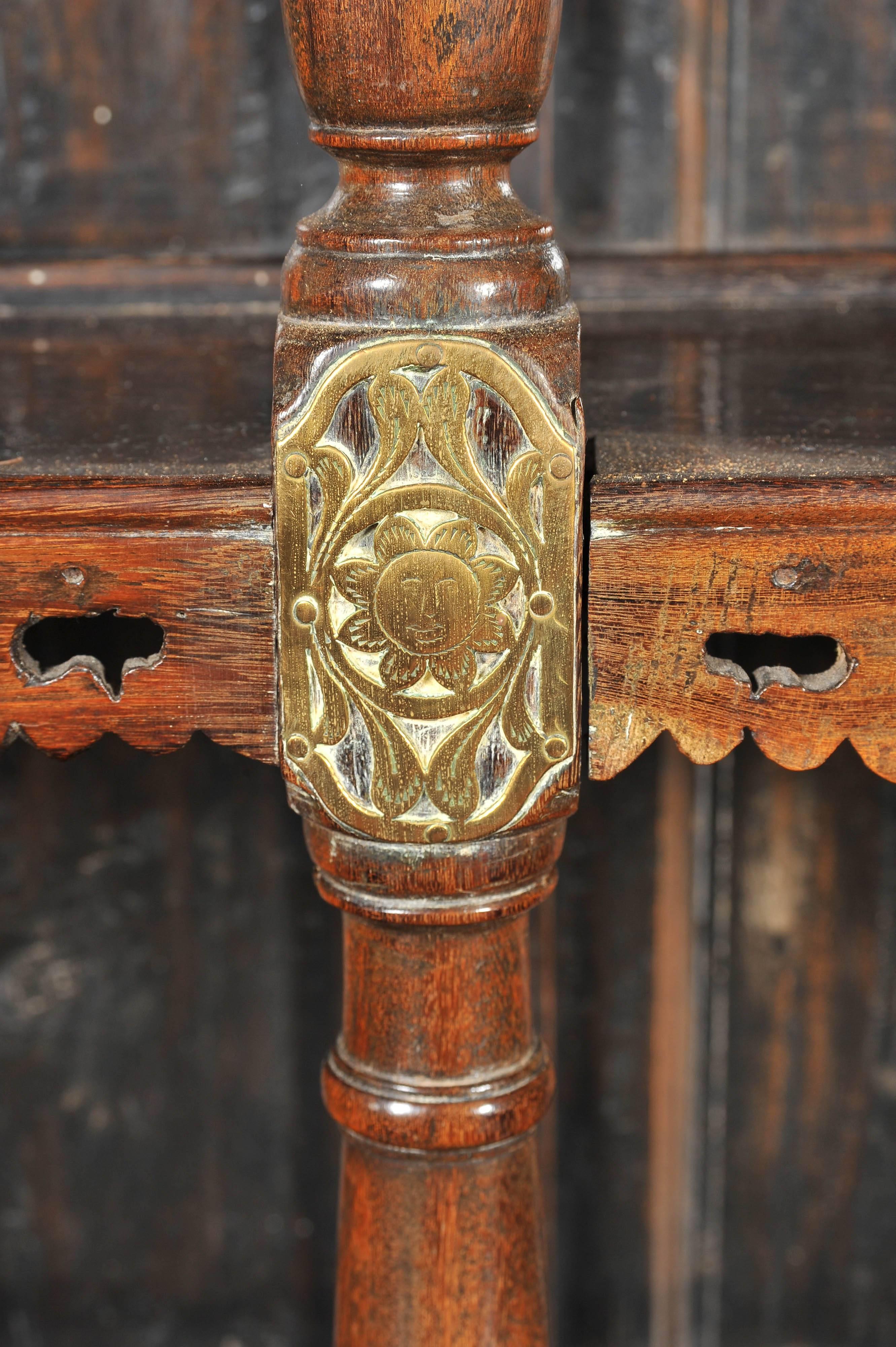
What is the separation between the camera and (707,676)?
63 centimetres

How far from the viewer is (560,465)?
59 cm

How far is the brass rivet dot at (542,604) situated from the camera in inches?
23.6

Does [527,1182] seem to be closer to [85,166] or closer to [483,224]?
[483,224]

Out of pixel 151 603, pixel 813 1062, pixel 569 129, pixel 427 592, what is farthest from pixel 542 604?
pixel 813 1062

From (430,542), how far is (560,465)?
2.3 inches

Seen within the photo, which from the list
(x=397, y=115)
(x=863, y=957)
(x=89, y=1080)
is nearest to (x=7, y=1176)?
(x=89, y=1080)

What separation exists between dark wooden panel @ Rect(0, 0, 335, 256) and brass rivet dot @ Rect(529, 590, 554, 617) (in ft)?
1.74

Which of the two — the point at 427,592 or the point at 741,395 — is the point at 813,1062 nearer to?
the point at 741,395

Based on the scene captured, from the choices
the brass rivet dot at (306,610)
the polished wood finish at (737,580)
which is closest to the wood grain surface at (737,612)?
the polished wood finish at (737,580)

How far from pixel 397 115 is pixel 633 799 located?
2.07 feet

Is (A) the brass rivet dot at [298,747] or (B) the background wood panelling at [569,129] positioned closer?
(A) the brass rivet dot at [298,747]

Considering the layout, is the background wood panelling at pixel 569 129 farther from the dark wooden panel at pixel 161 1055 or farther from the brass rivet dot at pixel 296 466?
the brass rivet dot at pixel 296 466

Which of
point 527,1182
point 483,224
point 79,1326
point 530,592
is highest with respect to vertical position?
point 483,224

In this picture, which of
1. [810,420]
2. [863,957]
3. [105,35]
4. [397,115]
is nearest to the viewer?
[397,115]
